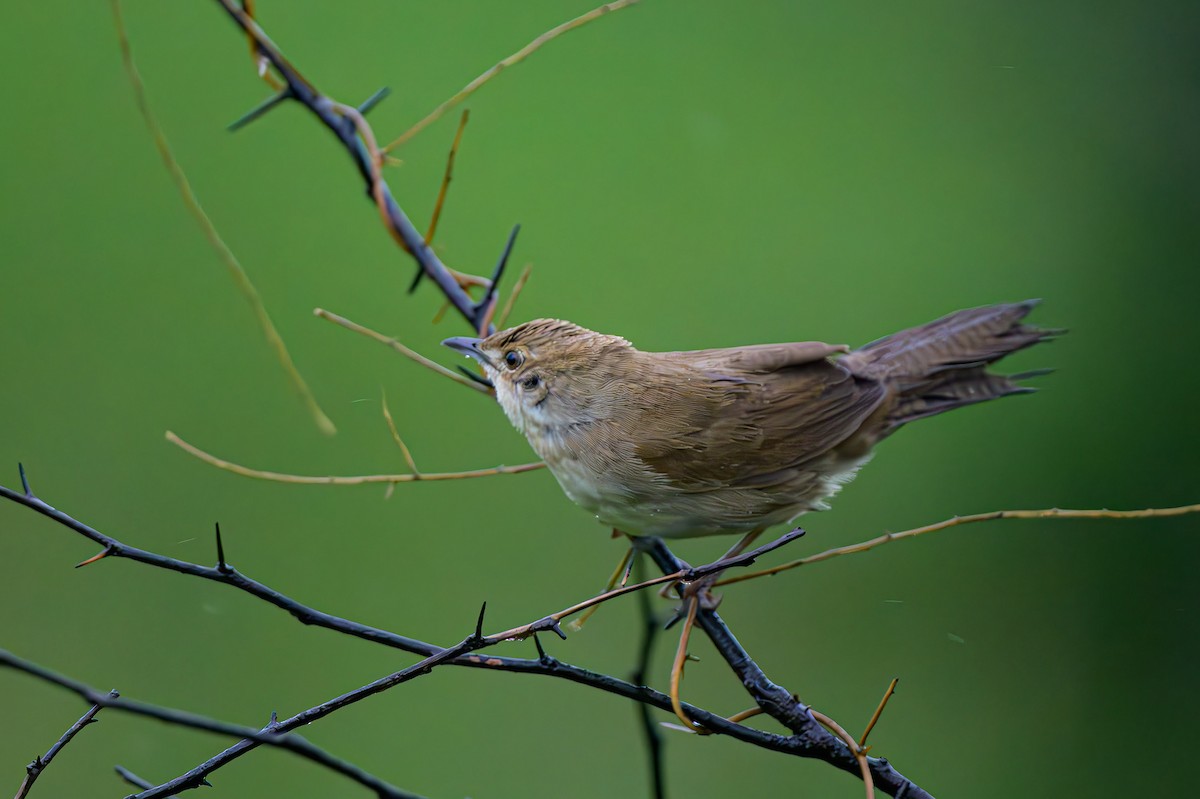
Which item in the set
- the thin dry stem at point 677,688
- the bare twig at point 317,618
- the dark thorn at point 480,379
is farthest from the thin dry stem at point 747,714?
the dark thorn at point 480,379

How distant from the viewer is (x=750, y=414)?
1.67 m

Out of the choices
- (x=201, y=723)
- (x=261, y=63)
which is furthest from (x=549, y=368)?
(x=201, y=723)

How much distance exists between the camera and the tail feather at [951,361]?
1.75 metres

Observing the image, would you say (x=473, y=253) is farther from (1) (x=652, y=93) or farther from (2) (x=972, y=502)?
(2) (x=972, y=502)

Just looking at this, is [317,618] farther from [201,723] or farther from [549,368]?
[549,368]

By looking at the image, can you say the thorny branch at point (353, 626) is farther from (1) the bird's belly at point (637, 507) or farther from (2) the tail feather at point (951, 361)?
(2) the tail feather at point (951, 361)

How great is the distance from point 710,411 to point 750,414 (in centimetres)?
7

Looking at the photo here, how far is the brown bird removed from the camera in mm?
1586

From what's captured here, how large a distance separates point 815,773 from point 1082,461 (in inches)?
57.5

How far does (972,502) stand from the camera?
11.7 feet

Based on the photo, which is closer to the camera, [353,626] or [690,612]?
[353,626]

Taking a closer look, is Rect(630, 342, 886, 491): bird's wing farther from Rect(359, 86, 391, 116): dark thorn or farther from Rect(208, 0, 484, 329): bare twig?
Rect(359, 86, 391, 116): dark thorn

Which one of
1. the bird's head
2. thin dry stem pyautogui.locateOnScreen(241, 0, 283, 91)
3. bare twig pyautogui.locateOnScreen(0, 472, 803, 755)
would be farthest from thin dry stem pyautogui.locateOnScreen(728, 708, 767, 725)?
thin dry stem pyautogui.locateOnScreen(241, 0, 283, 91)

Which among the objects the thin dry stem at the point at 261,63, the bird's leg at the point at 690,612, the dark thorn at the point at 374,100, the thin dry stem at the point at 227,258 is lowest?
the bird's leg at the point at 690,612
